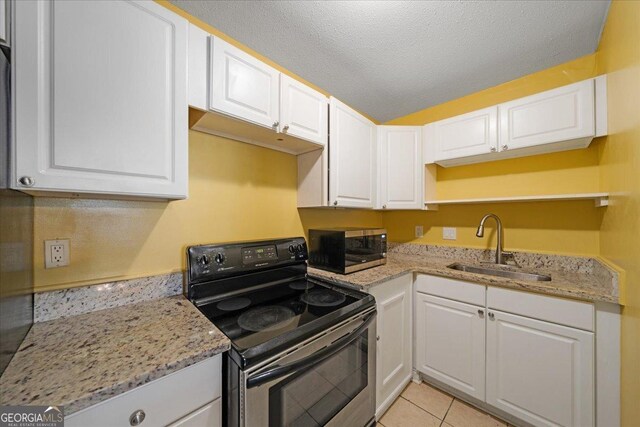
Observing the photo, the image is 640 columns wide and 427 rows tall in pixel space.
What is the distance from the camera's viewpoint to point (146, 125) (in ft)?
2.98

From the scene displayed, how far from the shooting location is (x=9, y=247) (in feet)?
2.25

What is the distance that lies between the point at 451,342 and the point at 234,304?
1.49 m

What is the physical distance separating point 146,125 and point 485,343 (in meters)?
2.17

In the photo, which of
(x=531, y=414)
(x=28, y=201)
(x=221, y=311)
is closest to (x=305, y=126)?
(x=221, y=311)

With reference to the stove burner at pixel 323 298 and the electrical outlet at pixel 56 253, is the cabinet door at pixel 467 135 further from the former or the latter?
the electrical outlet at pixel 56 253

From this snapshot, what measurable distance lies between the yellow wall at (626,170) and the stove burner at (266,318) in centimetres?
137

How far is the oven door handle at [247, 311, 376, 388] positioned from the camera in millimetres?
787

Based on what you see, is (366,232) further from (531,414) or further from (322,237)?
(531,414)

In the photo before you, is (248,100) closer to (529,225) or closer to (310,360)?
(310,360)

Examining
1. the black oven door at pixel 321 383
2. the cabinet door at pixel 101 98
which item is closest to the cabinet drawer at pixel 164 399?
the black oven door at pixel 321 383

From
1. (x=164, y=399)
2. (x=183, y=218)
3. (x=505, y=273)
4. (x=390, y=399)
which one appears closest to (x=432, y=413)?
(x=390, y=399)

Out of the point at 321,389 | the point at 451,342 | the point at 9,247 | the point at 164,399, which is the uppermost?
the point at 9,247

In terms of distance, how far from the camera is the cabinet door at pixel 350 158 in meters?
1.68

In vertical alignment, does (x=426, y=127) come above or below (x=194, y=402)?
above
